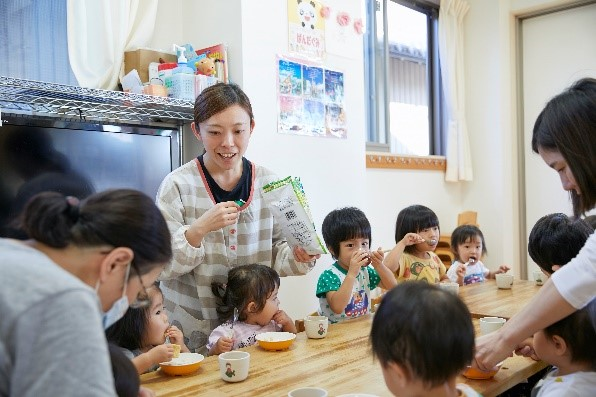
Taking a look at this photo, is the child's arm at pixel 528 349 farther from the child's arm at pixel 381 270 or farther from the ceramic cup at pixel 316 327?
the child's arm at pixel 381 270

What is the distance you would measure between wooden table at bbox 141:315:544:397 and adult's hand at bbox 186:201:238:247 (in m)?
0.39

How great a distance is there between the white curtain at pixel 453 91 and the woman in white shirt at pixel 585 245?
347cm

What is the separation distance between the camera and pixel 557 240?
184 centimetres

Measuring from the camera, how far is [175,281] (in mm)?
1983

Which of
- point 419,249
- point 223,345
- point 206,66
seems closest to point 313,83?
point 206,66

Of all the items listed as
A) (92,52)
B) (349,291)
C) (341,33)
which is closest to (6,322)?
(349,291)

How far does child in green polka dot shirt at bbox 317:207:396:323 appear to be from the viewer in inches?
84.2

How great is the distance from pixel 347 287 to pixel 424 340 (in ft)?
3.50

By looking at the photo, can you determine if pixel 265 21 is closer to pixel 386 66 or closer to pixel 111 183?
pixel 111 183

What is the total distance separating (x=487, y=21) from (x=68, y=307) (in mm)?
4848

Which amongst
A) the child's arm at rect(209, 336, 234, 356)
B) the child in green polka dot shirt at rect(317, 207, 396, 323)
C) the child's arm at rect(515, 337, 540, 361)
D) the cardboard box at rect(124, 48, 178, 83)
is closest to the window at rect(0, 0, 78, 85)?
the cardboard box at rect(124, 48, 178, 83)

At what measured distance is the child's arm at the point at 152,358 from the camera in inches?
51.6

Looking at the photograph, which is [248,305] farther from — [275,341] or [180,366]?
[180,366]

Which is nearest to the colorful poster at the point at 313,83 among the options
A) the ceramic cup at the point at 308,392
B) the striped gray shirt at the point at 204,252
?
the striped gray shirt at the point at 204,252
